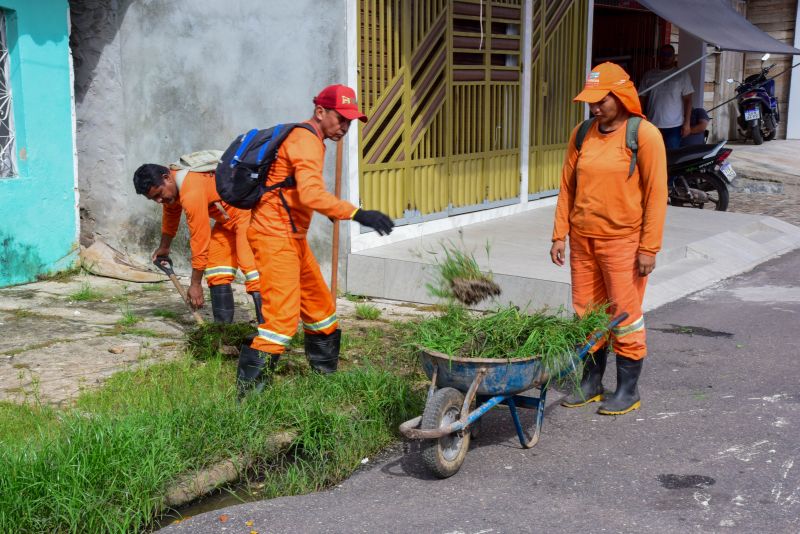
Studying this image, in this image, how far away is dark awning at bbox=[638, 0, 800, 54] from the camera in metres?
9.74

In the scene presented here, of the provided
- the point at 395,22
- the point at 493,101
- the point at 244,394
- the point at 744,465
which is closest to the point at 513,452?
the point at 744,465

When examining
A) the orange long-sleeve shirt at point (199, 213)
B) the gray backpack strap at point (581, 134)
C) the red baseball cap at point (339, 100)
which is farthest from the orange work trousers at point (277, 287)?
the gray backpack strap at point (581, 134)

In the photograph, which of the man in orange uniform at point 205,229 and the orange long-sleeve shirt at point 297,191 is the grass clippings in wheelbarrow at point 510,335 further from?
the man in orange uniform at point 205,229

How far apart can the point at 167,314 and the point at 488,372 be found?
Answer: 411 centimetres

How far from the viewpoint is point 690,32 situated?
960 centimetres

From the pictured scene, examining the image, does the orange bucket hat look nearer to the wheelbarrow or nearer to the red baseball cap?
the red baseball cap

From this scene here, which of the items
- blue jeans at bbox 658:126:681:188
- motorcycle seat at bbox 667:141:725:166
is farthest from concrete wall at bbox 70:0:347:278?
blue jeans at bbox 658:126:681:188

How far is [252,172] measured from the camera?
5141 mm

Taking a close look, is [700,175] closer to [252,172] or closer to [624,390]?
[624,390]

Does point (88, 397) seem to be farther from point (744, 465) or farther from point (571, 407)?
point (744, 465)

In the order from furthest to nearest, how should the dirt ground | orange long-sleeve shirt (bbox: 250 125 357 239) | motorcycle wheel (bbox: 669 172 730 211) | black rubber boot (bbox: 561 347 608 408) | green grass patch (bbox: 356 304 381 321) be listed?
motorcycle wheel (bbox: 669 172 730 211), green grass patch (bbox: 356 304 381 321), the dirt ground, black rubber boot (bbox: 561 347 608 408), orange long-sleeve shirt (bbox: 250 125 357 239)

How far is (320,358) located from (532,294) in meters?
2.39

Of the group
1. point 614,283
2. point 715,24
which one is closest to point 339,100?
point 614,283

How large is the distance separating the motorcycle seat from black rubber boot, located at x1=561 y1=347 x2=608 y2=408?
6.58 metres
